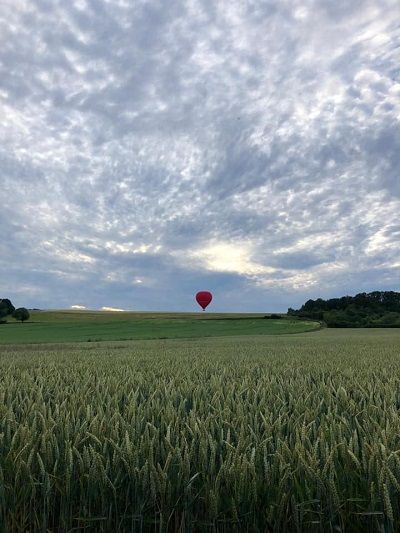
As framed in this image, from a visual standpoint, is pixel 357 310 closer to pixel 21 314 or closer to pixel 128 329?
pixel 128 329

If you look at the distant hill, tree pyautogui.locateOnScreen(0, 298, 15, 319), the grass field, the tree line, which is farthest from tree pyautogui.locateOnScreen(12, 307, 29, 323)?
the distant hill

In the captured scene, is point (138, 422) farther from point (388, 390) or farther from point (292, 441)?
A: point (388, 390)

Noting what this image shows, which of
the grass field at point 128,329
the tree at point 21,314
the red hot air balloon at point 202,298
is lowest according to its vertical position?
the grass field at point 128,329

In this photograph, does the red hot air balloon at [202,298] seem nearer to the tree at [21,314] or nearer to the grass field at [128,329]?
the grass field at [128,329]

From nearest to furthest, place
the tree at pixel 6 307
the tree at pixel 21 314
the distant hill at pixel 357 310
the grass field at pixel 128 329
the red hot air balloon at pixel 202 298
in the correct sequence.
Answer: the grass field at pixel 128 329, the red hot air balloon at pixel 202 298, the distant hill at pixel 357 310, the tree at pixel 21 314, the tree at pixel 6 307

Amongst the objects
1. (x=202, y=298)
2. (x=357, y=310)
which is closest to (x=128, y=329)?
(x=202, y=298)

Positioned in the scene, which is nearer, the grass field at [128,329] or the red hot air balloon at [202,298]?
the grass field at [128,329]

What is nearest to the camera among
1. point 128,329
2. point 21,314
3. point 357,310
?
point 128,329

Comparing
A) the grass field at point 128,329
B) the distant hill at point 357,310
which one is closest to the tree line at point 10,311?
the grass field at point 128,329
